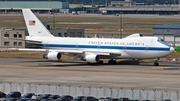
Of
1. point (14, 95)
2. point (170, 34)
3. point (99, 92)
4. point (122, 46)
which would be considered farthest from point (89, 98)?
point (170, 34)

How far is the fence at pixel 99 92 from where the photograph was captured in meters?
56.6

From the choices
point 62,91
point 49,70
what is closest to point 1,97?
point 62,91

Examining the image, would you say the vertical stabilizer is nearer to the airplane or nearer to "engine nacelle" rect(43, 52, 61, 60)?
the airplane

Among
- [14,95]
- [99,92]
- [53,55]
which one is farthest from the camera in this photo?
[53,55]

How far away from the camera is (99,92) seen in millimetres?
58562

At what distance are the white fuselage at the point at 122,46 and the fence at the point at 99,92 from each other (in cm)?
3304

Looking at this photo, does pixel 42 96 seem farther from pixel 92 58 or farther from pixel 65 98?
pixel 92 58

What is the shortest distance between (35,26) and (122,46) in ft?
55.6

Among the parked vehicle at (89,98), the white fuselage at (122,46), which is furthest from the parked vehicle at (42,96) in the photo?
the white fuselage at (122,46)

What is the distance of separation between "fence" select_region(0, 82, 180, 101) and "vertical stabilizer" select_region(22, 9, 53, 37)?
135 ft

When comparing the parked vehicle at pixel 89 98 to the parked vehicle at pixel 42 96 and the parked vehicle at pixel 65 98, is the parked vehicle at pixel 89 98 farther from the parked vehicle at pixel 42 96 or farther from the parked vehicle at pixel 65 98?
the parked vehicle at pixel 42 96

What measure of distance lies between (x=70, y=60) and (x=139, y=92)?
47.5m

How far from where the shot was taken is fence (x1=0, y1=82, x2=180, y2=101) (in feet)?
186

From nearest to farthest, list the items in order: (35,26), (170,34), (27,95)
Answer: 1. (27,95)
2. (35,26)
3. (170,34)
